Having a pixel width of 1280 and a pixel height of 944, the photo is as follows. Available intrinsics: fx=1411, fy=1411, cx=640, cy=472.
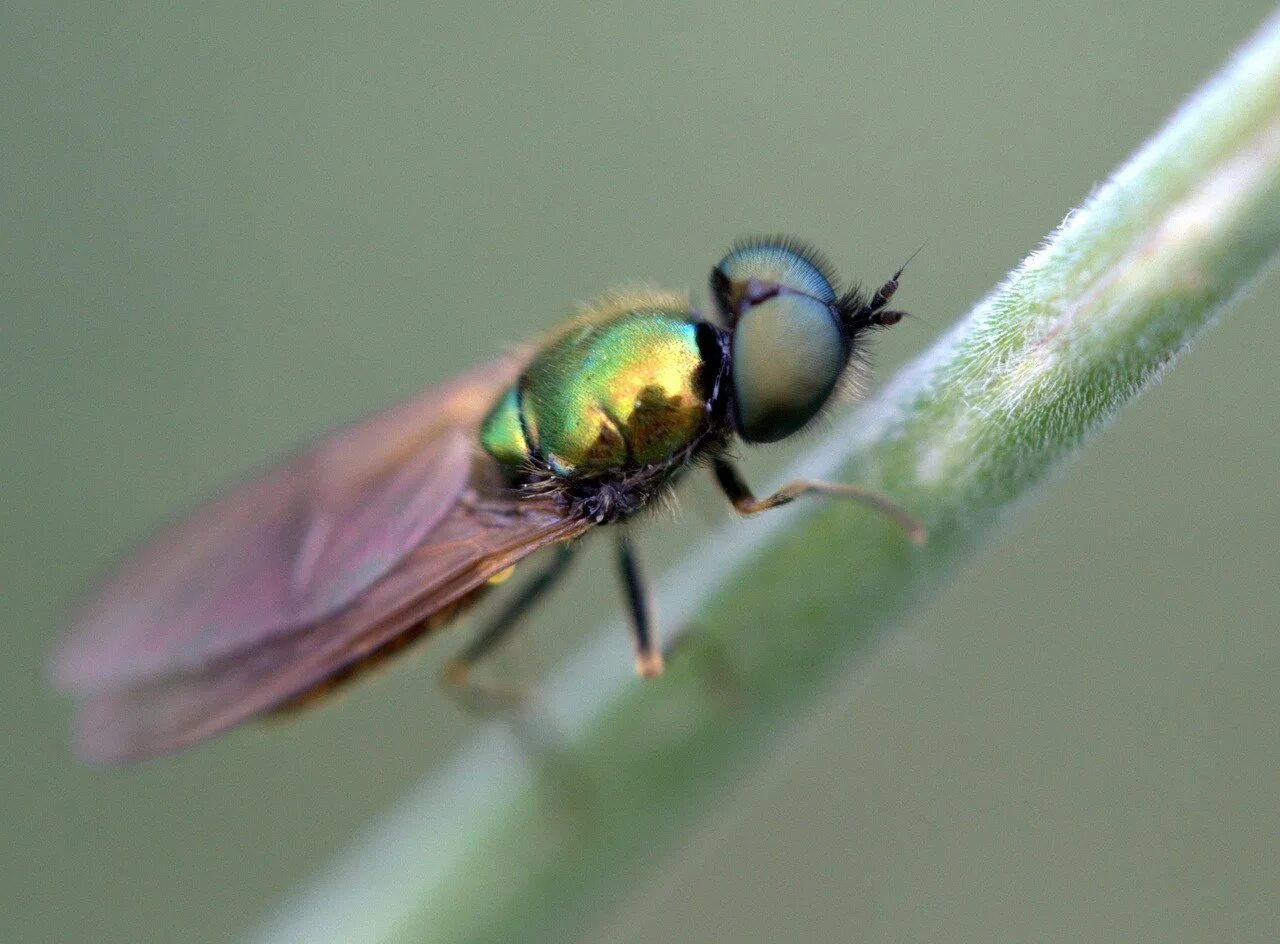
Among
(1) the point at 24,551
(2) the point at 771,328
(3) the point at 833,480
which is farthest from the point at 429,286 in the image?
(3) the point at 833,480

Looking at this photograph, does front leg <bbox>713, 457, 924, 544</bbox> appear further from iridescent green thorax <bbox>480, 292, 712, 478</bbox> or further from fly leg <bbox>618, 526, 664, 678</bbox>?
fly leg <bbox>618, 526, 664, 678</bbox>

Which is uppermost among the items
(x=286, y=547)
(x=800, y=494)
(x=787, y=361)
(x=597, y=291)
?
(x=597, y=291)

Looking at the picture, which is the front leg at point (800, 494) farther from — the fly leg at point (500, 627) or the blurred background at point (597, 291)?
the blurred background at point (597, 291)

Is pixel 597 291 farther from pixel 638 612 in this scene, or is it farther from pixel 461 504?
pixel 638 612

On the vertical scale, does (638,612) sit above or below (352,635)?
below

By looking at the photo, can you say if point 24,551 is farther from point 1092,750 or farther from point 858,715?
point 1092,750

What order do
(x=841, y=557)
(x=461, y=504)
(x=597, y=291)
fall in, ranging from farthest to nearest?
1. (x=597, y=291)
2. (x=461, y=504)
3. (x=841, y=557)

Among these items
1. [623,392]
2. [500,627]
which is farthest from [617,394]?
[500,627]

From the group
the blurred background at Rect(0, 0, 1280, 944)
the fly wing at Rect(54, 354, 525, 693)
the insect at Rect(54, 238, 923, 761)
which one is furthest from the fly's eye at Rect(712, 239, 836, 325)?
the blurred background at Rect(0, 0, 1280, 944)
